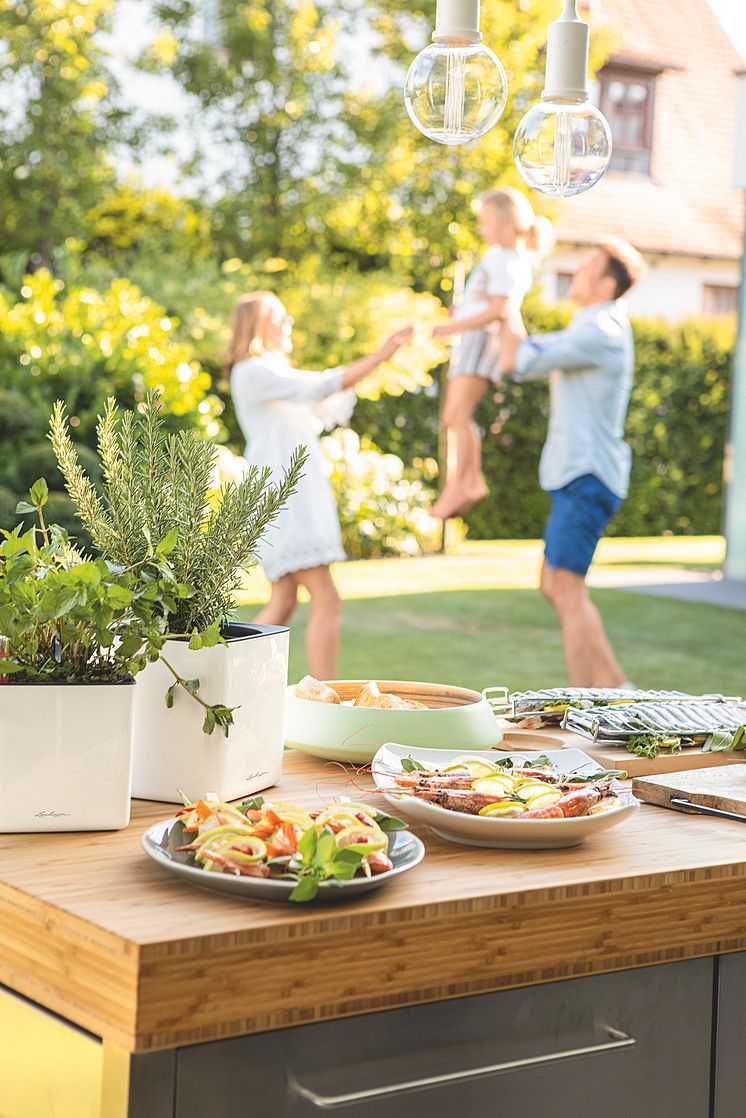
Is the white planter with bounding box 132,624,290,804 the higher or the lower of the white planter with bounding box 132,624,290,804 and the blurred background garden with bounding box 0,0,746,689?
the lower

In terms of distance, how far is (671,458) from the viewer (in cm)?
1485

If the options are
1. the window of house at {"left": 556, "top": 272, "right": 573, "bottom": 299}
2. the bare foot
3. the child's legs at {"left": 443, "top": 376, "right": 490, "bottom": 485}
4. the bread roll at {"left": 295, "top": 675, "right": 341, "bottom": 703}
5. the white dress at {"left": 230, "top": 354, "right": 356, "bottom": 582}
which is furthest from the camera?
the window of house at {"left": 556, "top": 272, "right": 573, "bottom": 299}

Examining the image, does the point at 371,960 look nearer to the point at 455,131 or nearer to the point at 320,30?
the point at 455,131

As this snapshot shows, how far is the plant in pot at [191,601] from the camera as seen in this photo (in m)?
1.57

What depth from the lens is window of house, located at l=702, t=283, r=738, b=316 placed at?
65.9 feet

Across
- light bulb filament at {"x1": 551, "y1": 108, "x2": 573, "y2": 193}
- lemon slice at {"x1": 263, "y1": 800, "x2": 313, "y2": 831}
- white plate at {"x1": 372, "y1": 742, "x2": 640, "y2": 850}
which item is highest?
light bulb filament at {"x1": 551, "y1": 108, "x2": 573, "y2": 193}

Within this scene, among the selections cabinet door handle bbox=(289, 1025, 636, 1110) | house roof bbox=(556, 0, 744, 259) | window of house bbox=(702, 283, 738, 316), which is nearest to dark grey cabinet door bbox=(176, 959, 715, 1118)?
cabinet door handle bbox=(289, 1025, 636, 1110)

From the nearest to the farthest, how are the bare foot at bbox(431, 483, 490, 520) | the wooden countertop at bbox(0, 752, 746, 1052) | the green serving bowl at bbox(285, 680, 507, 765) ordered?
the wooden countertop at bbox(0, 752, 746, 1052), the green serving bowl at bbox(285, 680, 507, 765), the bare foot at bbox(431, 483, 490, 520)

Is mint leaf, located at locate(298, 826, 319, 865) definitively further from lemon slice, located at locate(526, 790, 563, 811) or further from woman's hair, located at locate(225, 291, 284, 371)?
woman's hair, located at locate(225, 291, 284, 371)

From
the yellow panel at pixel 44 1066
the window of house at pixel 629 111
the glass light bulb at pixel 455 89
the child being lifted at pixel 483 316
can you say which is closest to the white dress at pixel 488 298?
the child being lifted at pixel 483 316

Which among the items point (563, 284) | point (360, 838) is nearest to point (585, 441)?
point (360, 838)

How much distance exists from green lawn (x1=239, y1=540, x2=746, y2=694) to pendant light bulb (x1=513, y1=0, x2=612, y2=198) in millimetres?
4661

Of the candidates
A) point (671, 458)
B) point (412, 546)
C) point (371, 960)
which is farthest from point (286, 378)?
point (671, 458)

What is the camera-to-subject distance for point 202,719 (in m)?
1.57
